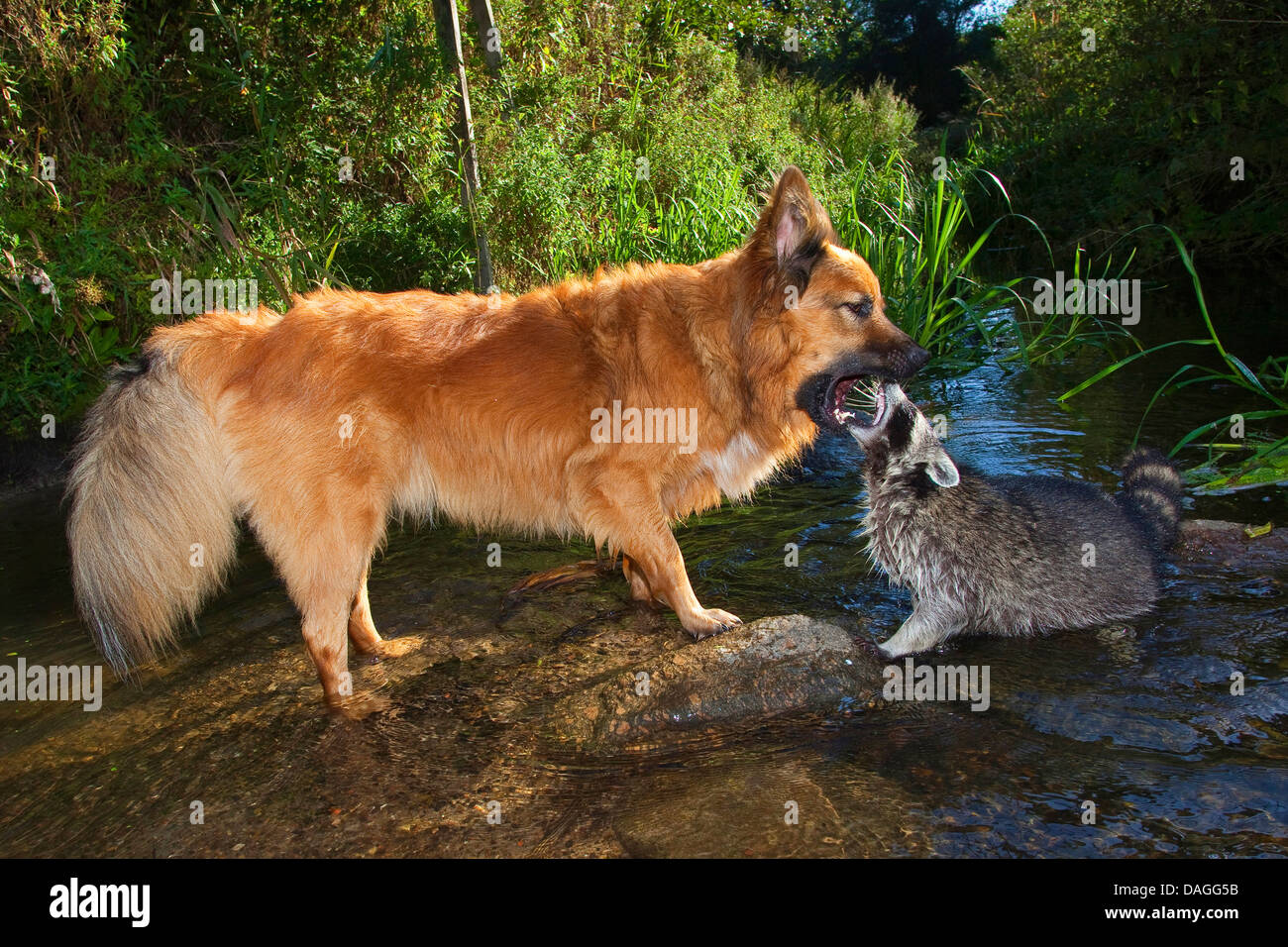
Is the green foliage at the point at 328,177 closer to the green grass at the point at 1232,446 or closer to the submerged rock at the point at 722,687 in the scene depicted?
the green grass at the point at 1232,446

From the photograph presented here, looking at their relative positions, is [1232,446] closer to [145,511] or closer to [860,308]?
[860,308]

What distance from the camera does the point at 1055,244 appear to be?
51.3 ft

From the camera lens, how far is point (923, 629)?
4.16 meters

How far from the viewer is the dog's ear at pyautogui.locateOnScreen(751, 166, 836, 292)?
4234mm

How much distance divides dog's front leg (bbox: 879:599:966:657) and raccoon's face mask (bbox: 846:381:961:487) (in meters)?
0.62

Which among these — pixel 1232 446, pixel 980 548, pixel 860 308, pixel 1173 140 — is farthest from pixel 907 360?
pixel 1173 140

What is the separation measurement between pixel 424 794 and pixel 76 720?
1906mm

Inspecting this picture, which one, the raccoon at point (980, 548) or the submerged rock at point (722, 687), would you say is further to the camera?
the raccoon at point (980, 548)

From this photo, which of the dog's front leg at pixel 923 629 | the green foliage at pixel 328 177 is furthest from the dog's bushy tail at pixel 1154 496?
the green foliage at pixel 328 177

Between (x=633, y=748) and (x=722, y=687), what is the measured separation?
484 millimetres

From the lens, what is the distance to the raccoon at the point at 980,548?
4.25 m

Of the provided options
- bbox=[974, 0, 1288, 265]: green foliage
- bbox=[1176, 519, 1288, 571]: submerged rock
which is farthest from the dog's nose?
bbox=[974, 0, 1288, 265]: green foliage

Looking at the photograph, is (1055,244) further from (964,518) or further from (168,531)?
(168,531)

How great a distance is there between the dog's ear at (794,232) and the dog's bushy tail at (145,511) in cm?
274
